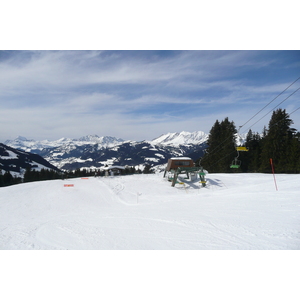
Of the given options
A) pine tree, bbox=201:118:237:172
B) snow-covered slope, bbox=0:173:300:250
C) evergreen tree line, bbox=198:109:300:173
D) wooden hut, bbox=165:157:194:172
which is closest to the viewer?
snow-covered slope, bbox=0:173:300:250

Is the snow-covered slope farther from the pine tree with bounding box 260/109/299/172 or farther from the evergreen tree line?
the pine tree with bounding box 260/109/299/172

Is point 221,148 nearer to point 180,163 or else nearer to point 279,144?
point 279,144

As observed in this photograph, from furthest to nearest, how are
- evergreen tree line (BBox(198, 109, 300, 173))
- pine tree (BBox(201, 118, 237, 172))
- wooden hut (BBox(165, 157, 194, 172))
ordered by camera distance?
1. pine tree (BBox(201, 118, 237, 172))
2. evergreen tree line (BBox(198, 109, 300, 173))
3. wooden hut (BBox(165, 157, 194, 172))

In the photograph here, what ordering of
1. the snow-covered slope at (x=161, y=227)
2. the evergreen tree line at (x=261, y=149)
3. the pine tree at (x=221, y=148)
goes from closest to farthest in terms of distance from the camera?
the snow-covered slope at (x=161, y=227) < the evergreen tree line at (x=261, y=149) < the pine tree at (x=221, y=148)

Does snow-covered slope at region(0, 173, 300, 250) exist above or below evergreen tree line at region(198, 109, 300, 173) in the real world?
below

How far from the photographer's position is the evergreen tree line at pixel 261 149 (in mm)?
37759

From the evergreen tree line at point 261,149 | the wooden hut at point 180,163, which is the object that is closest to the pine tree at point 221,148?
the evergreen tree line at point 261,149

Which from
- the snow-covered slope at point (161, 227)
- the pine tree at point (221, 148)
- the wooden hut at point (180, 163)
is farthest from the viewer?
the pine tree at point (221, 148)

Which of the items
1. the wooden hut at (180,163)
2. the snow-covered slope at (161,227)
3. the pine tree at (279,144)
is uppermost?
the pine tree at (279,144)

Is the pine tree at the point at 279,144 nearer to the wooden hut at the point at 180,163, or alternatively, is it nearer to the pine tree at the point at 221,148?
the pine tree at the point at 221,148

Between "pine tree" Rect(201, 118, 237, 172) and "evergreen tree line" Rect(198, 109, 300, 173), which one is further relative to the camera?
"pine tree" Rect(201, 118, 237, 172)

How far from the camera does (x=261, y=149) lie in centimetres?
4741

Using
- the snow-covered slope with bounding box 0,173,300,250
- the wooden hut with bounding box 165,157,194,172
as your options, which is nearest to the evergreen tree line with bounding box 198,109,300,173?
the wooden hut with bounding box 165,157,194,172

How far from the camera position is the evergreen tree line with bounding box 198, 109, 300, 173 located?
1487 inches
